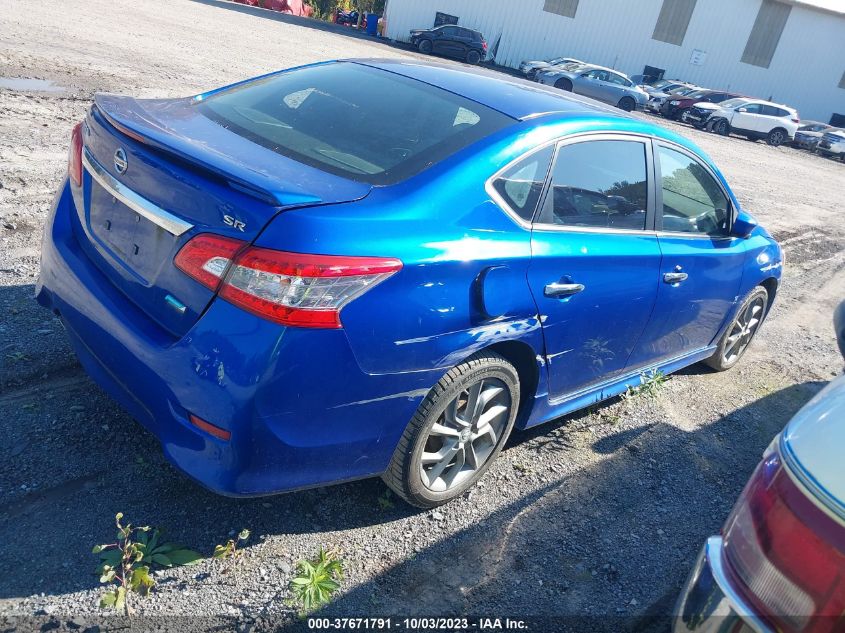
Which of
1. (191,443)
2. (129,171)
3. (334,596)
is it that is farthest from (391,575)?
(129,171)

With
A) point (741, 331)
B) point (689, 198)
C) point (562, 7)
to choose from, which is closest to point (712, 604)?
point (689, 198)

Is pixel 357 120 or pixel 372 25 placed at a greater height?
pixel 357 120

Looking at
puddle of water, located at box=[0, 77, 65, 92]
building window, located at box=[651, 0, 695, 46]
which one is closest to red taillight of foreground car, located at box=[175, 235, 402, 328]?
puddle of water, located at box=[0, 77, 65, 92]

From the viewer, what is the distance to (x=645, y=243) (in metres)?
3.65

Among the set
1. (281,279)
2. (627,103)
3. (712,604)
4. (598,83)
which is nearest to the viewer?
(712,604)

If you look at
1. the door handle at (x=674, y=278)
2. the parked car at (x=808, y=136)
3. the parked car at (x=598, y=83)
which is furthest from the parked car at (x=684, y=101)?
the door handle at (x=674, y=278)

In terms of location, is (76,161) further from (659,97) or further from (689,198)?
(659,97)

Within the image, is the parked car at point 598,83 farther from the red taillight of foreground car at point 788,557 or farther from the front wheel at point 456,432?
the red taillight of foreground car at point 788,557

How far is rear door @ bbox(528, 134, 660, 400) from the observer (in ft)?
10.2

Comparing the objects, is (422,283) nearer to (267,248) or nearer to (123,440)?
(267,248)

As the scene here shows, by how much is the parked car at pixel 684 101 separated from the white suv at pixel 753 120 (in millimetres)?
888

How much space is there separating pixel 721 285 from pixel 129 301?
138 inches

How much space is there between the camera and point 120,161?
272 centimetres

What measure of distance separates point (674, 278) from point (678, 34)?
39028mm
